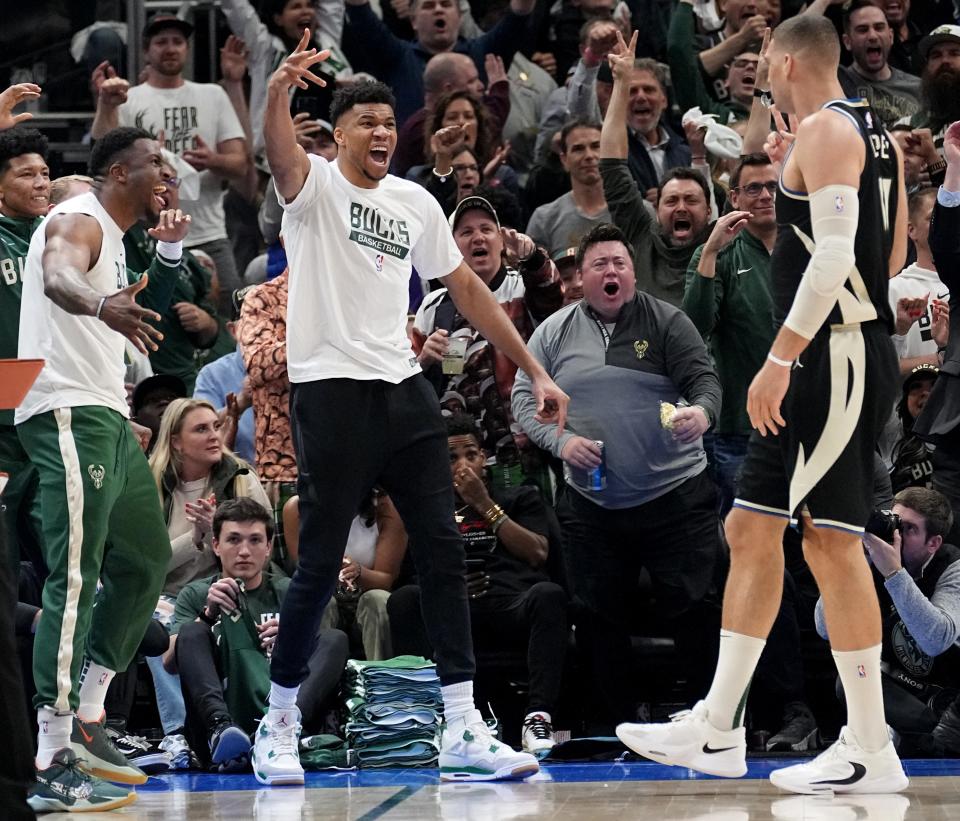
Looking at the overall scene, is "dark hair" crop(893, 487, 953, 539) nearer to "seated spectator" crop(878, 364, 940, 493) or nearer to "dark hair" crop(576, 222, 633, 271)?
"seated spectator" crop(878, 364, 940, 493)

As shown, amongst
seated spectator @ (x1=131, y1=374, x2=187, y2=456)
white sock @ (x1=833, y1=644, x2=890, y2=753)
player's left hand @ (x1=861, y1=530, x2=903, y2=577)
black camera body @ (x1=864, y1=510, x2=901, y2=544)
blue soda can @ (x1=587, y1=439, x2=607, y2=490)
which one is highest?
seated spectator @ (x1=131, y1=374, x2=187, y2=456)

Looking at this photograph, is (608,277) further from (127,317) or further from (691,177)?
(127,317)

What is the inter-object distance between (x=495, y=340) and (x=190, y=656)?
1.96m

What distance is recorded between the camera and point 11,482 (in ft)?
20.0

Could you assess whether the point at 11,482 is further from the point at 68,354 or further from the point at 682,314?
the point at 682,314

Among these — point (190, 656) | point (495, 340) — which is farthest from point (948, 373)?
point (190, 656)

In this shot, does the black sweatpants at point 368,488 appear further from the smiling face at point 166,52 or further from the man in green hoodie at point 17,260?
the smiling face at point 166,52

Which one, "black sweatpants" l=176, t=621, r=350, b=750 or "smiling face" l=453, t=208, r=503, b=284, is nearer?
"black sweatpants" l=176, t=621, r=350, b=750

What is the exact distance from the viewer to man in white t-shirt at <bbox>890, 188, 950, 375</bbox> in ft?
26.7

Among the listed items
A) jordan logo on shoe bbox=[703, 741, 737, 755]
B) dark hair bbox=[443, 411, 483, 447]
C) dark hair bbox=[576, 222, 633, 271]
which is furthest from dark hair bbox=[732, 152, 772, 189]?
jordan logo on shoe bbox=[703, 741, 737, 755]

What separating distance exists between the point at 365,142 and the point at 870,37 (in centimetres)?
523

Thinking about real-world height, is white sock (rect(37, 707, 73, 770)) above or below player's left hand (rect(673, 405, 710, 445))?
below

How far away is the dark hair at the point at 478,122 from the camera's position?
30.2ft

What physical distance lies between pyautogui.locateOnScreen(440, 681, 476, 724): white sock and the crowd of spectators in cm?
88
